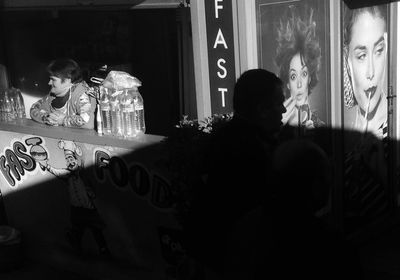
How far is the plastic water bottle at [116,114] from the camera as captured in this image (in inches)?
212

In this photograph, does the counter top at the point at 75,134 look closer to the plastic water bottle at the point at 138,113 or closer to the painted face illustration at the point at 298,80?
the plastic water bottle at the point at 138,113

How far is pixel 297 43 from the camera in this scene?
16.3ft

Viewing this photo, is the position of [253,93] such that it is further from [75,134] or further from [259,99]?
[75,134]

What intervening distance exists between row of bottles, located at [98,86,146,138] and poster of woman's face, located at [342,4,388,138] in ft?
4.92

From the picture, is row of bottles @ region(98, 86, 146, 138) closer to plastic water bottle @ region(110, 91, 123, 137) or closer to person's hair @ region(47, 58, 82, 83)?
plastic water bottle @ region(110, 91, 123, 137)

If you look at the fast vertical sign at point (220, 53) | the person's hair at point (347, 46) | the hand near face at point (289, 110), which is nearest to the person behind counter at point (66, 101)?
the fast vertical sign at point (220, 53)

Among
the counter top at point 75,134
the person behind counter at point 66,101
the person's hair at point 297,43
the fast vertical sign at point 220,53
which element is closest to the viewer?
the fast vertical sign at point 220,53

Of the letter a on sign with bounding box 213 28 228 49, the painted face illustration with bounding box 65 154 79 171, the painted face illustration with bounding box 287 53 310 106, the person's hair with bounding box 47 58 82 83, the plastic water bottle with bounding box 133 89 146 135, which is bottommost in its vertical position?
the painted face illustration with bounding box 65 154 79 171

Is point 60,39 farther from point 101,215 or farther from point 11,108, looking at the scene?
point 101,215

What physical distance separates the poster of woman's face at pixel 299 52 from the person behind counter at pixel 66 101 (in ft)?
5.42

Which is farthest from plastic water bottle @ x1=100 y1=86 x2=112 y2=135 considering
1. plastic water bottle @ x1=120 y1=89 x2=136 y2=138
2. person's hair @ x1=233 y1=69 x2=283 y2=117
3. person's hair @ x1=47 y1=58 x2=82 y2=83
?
person's hair @ x1=233 y1=69 x2=283 y2=117

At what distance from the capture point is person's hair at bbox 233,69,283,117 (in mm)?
3303

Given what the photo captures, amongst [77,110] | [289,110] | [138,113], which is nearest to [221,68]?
[289,110]

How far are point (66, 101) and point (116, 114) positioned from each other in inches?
28.7
